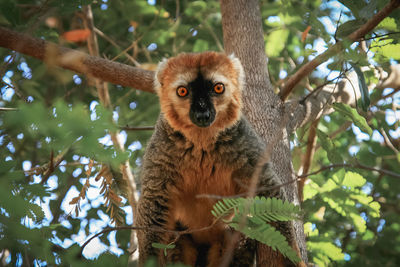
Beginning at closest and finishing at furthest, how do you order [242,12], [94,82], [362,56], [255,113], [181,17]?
[362,56] < [255,113] < [242,12] < [94,82] < [181,17]

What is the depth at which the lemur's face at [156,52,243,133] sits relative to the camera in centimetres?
383

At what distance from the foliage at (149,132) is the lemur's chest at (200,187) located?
0.64m

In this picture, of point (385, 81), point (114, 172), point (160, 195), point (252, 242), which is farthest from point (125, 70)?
point (385, 81)

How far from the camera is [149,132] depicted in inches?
223

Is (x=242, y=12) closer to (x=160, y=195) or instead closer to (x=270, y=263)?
(x=160, y=195)

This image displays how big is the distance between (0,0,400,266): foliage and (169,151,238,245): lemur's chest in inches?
25.2

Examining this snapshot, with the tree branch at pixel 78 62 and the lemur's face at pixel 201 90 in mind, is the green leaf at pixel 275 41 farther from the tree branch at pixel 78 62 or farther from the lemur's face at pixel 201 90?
the tree branch at pixel 78 62

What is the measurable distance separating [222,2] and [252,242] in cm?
322

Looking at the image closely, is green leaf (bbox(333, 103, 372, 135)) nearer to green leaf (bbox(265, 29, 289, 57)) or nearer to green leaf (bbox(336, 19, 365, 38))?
green leaf (bbox(336, 19, 365, 38))

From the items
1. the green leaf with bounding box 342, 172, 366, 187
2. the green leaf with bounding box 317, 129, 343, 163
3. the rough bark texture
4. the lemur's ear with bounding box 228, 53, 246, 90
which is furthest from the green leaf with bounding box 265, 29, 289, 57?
the green leaf with bounding box 342, 172, 366, 187

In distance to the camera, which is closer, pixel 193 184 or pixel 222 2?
pixel 193 184

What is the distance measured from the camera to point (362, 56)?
3.14 metres

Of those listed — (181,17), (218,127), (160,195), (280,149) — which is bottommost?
(160,195)

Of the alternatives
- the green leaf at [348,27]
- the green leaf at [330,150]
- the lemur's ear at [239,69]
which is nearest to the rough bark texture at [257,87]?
the lemur's ear at [239,69]
